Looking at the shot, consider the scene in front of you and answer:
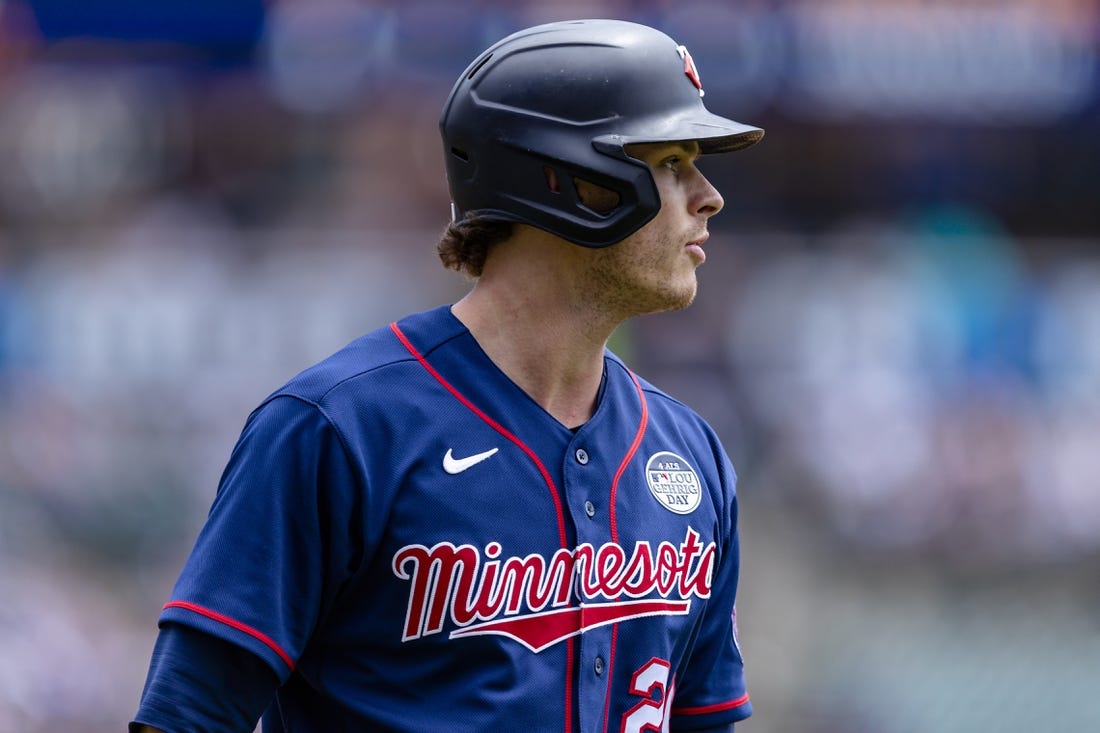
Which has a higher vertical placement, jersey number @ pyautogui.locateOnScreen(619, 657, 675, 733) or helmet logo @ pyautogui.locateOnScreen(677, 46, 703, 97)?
helmet logo @ pyautogui.locateOnScreen(677, 46, 703, 97)

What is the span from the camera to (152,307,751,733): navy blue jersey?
2.12 metres

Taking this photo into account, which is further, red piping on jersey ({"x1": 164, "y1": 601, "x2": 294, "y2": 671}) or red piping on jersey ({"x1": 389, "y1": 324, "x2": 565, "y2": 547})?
red piping on jersey ({"x1": 389, "y1": 324, "x2": 565, "y2": 547})

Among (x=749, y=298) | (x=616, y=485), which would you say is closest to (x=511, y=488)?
(x=616, y=485)

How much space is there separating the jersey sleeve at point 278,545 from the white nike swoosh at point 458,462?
0.52ft

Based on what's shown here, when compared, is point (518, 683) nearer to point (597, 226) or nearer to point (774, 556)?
point (597, 226)

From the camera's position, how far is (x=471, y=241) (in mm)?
2547

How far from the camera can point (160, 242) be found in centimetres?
950

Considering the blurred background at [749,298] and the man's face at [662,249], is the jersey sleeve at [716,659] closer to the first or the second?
the man's face at [662,249]

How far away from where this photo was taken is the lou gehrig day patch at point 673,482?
2.46 meters

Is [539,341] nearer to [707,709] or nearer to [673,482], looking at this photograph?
[673,482]

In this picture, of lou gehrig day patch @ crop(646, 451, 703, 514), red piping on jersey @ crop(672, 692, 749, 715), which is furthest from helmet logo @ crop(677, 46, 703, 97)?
red piping on jersey @ crop(672, 692, 749, 715)

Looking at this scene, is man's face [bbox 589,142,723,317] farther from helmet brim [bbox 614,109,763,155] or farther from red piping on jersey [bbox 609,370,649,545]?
red piping on jersey [bbox 609,370,649,545]

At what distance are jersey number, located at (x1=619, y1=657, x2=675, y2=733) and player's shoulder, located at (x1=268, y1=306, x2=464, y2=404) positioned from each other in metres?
0.60

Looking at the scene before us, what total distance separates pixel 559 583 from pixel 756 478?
6818 millimetres
